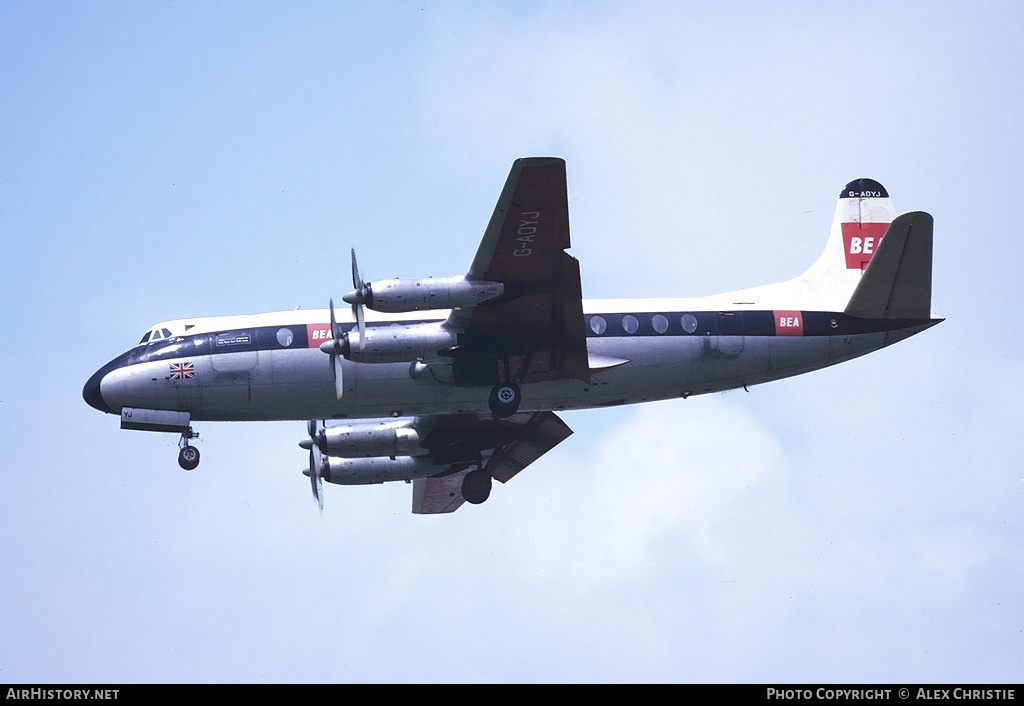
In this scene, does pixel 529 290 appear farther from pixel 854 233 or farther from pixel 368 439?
pixel 854 233

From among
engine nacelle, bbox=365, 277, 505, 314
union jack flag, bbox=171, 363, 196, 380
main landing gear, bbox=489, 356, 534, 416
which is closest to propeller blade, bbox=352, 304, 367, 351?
engine nacelle, bbox=365, 277, 505, 314

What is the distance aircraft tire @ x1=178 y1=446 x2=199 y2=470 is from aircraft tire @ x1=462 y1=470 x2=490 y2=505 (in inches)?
345

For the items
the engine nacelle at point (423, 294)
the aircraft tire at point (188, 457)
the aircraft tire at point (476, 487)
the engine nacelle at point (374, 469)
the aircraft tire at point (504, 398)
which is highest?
the engine nacelle at point (423, 294)

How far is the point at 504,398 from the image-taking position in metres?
35.1

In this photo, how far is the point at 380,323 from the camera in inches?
1383

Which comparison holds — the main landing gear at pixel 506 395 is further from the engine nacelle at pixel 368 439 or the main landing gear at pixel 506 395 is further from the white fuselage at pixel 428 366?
the engine nacelle at pixel 368 439

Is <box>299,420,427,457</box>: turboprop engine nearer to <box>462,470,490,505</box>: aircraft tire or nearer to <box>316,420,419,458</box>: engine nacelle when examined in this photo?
<box>316,420,419,458</box>: engine nacelle

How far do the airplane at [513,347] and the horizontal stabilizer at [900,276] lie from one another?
1.6 inches

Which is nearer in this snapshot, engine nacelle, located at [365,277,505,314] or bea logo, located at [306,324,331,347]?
engine nacelle, located at [365,277,505,314]

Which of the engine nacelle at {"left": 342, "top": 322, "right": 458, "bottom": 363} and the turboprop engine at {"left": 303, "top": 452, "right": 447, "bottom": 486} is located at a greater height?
the engine nacelle at {"left": 342, "top": 322, "right": 458, "bottom": 363}

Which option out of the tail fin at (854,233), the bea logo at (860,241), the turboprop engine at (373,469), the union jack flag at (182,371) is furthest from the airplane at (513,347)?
the turboprop engine at (373,469)

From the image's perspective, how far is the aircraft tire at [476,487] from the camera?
40.8 metres

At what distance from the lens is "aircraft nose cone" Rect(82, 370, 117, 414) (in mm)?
36094
